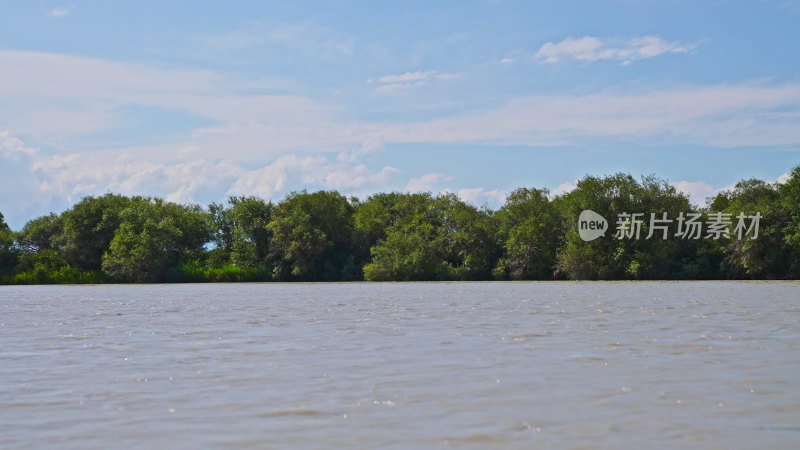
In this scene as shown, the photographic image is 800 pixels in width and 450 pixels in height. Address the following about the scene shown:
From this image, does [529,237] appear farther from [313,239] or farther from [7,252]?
[7,252]

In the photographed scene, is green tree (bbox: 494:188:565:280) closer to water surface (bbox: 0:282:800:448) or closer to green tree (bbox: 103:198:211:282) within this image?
green tree (bbox: 103:198:211:282)

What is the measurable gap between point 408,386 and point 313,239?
218 ft

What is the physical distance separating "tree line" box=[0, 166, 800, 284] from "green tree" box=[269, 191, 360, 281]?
0.45ft

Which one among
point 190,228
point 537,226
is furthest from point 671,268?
point 190,228

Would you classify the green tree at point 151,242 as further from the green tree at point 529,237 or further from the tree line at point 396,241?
the green tree at point 529,237

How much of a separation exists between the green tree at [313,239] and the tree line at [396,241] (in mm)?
137

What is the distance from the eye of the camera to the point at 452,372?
9641 mm

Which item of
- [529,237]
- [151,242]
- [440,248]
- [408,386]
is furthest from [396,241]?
[408,386]

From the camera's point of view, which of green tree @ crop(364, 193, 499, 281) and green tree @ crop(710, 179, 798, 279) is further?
green tree @ crop(364, 193, 499, 281)

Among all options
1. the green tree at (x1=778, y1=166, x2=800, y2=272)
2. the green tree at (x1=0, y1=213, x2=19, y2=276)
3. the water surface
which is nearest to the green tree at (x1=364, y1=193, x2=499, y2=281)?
the green tree at (x1=778, y1=166, x2=800, y2=272)

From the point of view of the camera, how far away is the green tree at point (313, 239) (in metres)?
74.7

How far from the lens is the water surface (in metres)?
6.43

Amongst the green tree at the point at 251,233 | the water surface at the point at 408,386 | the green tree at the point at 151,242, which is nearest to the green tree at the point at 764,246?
the green tree at the point at 251,233

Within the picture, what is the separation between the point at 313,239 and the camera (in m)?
74.6
